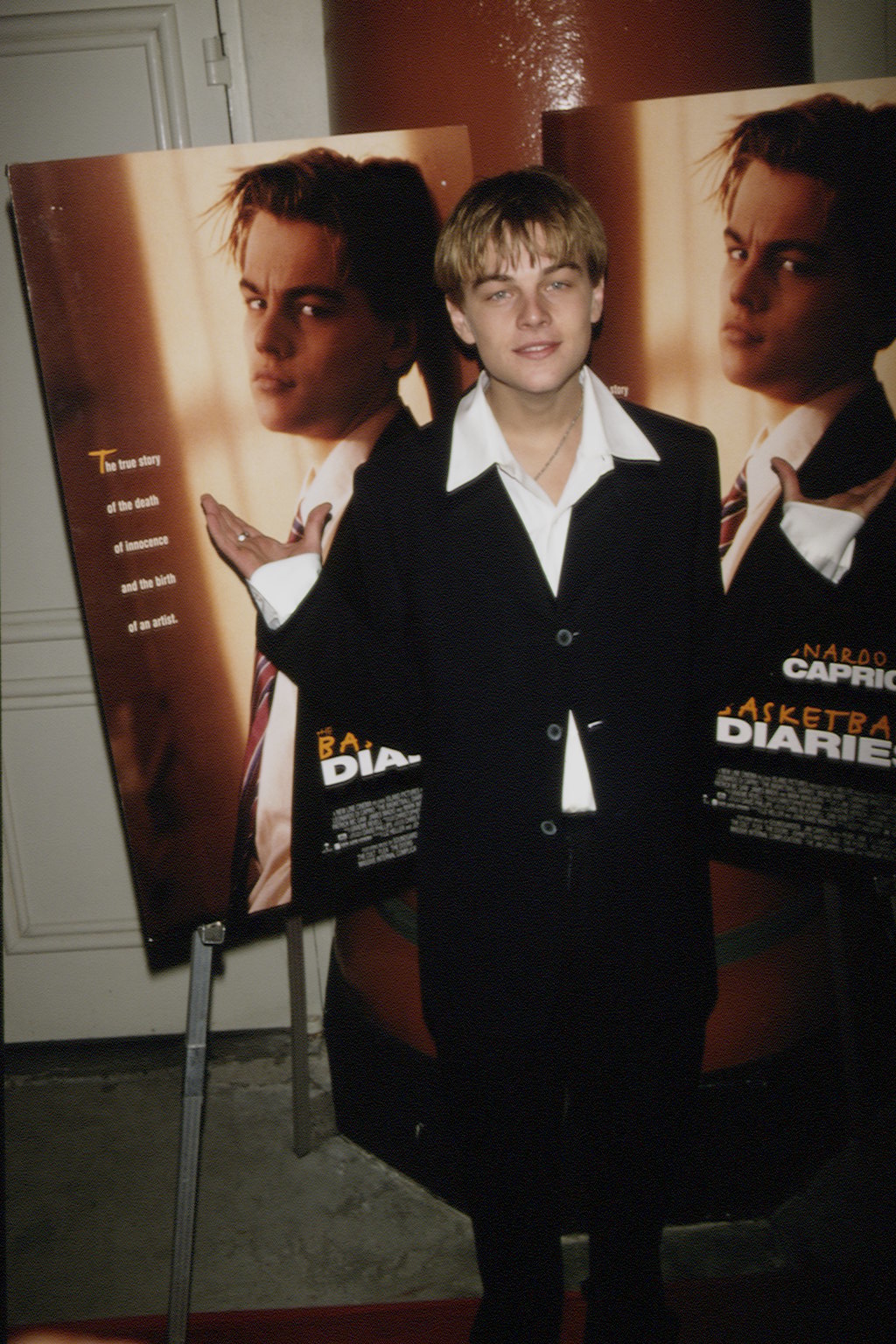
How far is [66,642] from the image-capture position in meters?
2.28

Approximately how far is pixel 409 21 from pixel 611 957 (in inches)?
56.1

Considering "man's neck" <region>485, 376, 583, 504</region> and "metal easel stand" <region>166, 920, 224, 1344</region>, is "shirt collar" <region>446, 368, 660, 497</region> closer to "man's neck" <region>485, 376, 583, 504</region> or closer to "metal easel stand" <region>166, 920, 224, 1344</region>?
"man's neck" <region>485, 376, 583, 504</region>

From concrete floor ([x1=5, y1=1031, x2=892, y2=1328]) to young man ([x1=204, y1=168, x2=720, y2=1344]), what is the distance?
54 centimetres

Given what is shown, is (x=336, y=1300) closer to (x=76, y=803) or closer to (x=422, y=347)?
(x=76, y=803)

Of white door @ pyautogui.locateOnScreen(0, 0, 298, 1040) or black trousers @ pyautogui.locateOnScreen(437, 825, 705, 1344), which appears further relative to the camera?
white door @ pyautogui.locateOnScreen(0, 0, 298, 1040)

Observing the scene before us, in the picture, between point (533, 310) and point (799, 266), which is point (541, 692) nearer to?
point (533, 310)

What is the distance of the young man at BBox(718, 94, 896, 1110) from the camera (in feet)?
4.16

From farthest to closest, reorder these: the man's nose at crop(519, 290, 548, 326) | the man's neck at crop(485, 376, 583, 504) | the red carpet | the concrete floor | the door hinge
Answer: the door hinge → the concrete floor → the red carpet → the man's neck at crop(485, 376, 583, 504) → the man's nose at crop(519, 290, 548, 326)

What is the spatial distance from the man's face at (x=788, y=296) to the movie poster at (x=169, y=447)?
420 mm

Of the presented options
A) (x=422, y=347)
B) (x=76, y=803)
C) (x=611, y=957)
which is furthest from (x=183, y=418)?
(x=76, y=803)

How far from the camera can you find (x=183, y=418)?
131cm

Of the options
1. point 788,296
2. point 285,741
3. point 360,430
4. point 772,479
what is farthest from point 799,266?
point 285,741

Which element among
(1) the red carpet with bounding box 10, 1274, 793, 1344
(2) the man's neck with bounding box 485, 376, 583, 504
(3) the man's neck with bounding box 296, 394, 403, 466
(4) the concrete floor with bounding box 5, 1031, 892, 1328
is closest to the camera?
(2) the man's neck with bounding box 485, 376, 583, 504

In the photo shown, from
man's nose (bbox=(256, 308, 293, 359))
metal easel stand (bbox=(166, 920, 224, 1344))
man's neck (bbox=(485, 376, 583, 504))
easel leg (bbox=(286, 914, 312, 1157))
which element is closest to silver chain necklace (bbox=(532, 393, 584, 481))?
man's neck (bbox=(485, 376, 583, 504))
